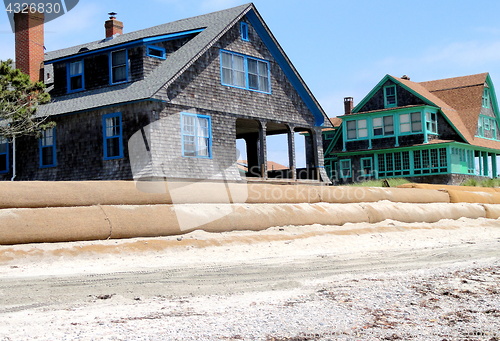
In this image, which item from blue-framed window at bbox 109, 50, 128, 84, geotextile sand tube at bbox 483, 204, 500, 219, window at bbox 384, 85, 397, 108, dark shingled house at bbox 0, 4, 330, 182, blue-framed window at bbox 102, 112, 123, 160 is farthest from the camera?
window at bbox 384, 85, 397, 108

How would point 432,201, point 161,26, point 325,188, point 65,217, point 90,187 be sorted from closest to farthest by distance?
point 65,217 → point 90,187 → point 325,188 → point 432,201 → point 161,26

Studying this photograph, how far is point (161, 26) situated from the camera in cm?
2727

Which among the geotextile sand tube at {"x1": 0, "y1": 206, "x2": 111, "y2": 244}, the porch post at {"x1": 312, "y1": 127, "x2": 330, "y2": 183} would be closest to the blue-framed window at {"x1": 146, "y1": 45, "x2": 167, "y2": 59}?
the porch post at {"x1": 312, "y1": 127, "x2": 330, "y2": 183}

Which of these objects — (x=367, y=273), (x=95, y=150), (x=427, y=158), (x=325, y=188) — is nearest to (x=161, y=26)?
(x=95, y=150)

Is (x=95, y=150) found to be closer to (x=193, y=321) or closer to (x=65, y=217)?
(x=65, y=217)

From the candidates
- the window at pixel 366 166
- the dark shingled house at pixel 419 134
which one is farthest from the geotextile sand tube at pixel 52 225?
the window at pixel 366 166

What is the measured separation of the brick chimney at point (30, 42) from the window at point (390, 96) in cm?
2511

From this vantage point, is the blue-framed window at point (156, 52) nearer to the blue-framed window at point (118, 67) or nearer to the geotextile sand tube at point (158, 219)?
the blue-framed window at point (118, 67)

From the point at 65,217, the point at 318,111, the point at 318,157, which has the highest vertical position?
the point at 318,111

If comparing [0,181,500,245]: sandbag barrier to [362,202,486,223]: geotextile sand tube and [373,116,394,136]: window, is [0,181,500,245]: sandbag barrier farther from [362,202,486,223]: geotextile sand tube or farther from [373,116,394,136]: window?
[373,116,394,136]: window

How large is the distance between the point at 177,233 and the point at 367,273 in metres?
5.49

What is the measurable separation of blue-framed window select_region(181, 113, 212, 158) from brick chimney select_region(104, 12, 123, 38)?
879 centimetres

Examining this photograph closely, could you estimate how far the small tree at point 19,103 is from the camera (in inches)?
904

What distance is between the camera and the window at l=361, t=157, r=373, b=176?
44.1m
